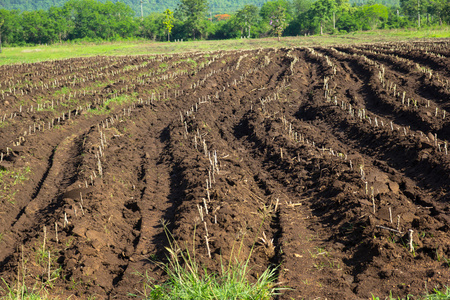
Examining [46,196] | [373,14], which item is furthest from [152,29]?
[46,196]

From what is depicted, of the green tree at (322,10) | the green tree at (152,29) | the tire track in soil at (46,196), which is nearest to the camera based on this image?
the tire track in soil at (46,196)

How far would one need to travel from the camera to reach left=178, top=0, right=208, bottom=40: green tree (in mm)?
81062

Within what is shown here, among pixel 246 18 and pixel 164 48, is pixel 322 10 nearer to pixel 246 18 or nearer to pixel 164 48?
pixel 246 18

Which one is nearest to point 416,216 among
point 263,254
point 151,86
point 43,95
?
point 263,254

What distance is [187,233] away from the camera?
631cm

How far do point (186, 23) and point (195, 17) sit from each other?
2234 millimetres

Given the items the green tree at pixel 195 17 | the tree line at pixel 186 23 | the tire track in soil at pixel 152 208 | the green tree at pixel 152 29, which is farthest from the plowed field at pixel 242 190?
the green tree at pixel 152 29

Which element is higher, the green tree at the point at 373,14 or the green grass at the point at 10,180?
the green tree at the point at 373,14

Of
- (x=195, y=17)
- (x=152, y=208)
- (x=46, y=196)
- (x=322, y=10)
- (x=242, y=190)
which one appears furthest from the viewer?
(x=195, y=17)

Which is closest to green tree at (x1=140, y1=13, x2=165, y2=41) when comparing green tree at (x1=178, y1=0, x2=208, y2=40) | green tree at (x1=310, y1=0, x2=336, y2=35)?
green tree at (x1=178, y1=0, x2=208, y2=40)

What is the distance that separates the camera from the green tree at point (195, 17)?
81062mm

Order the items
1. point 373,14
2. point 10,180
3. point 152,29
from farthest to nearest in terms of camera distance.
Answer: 1. point 152,29
2. point 373,14
3. point 10,180

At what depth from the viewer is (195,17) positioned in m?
81.4

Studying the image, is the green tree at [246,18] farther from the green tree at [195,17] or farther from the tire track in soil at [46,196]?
the tire track in soil at [46,196]
